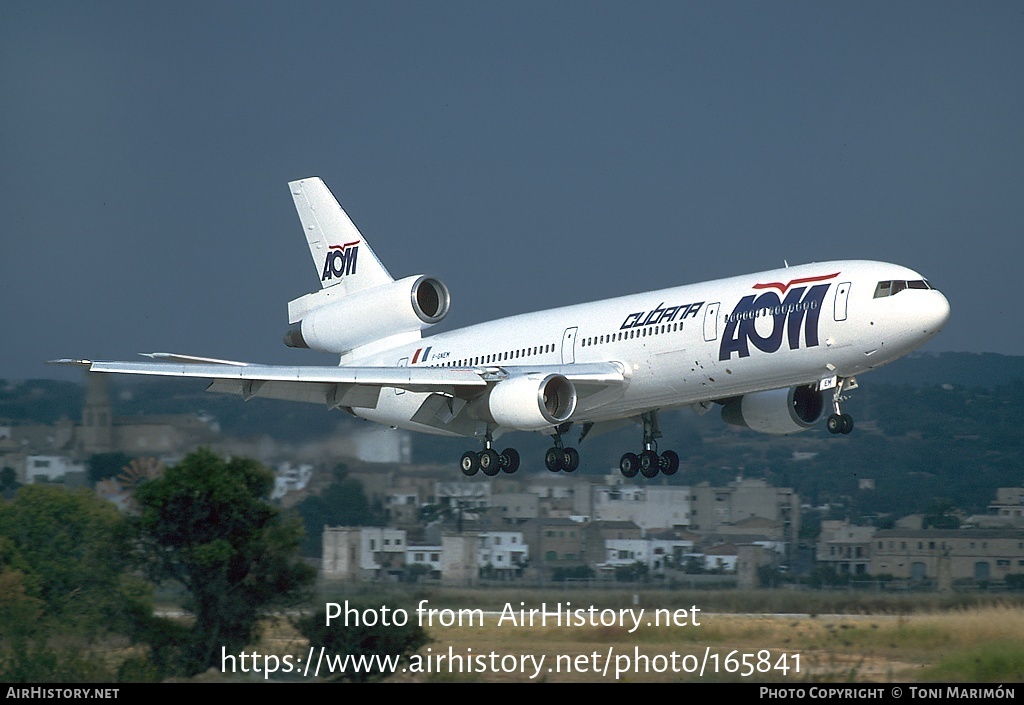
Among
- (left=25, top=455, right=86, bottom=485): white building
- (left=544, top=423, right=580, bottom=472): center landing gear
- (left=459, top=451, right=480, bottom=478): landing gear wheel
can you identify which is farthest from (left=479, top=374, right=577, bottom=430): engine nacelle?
(left=25, top=455, right=86, bottom=485): white building

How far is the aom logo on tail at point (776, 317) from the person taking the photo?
101ft

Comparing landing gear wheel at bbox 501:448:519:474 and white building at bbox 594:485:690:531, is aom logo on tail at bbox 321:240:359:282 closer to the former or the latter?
landing gear wheel at bbox 501:448:519:474

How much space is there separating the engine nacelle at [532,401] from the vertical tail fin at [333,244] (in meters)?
9.56

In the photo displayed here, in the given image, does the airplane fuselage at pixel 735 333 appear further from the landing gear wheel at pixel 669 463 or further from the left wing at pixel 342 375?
the landing gear wheel at pixel 669 463

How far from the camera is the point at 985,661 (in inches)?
1020

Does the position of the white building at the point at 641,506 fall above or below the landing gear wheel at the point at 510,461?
below

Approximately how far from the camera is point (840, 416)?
104 ft

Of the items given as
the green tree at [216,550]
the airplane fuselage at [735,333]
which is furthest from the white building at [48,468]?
the airplane fuselage at [735,333]

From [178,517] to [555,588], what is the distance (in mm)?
9440

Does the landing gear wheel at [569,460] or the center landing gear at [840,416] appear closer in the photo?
the center landing gear at [840,416]

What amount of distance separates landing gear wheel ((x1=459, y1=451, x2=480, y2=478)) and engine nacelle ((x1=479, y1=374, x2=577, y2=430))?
4184 millimetres

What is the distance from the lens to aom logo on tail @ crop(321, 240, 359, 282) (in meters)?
42.5

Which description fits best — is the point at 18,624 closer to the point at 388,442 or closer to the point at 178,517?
the point at 178,517
